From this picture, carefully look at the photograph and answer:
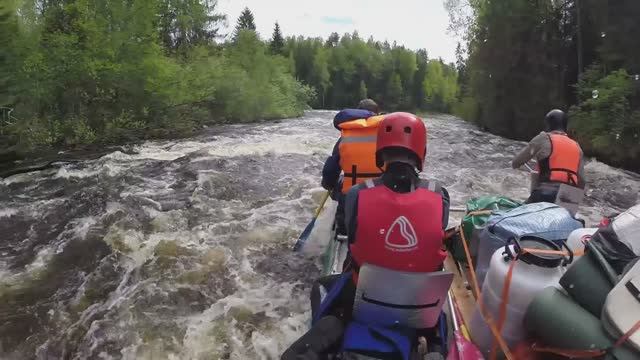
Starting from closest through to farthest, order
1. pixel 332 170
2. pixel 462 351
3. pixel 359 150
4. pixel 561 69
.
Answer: pixel 462 351, pixel 359 150, pixel 332 170, pixel 561 69

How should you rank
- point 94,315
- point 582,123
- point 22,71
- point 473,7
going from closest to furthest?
point 94,315, point 22,71, point 582,123, point 473,7

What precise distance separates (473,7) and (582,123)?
41.6 ft

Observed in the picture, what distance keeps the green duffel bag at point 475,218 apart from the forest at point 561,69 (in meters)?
9.96

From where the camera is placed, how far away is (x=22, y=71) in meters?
11.9

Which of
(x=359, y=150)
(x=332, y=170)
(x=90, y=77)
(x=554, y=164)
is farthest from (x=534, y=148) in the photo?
(x=90, y=77)

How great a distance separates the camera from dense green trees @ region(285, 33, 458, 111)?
50.8 metres

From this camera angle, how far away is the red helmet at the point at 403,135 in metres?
2.23

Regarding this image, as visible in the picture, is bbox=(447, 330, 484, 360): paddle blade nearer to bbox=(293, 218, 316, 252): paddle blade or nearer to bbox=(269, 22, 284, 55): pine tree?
bbox=(293, 218, 316, 252): paddle blade

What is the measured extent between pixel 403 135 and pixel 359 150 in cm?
160

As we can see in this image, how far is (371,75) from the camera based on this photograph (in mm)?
52094

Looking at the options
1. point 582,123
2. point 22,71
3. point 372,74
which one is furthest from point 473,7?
point 372,74

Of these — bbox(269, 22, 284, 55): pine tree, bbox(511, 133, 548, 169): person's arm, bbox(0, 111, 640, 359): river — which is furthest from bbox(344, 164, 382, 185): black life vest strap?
bbox(269, 22, 284, 55): pine tree

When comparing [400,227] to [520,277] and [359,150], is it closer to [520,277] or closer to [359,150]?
[520,277]

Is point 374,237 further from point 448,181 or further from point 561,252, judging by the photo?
point 448,181
